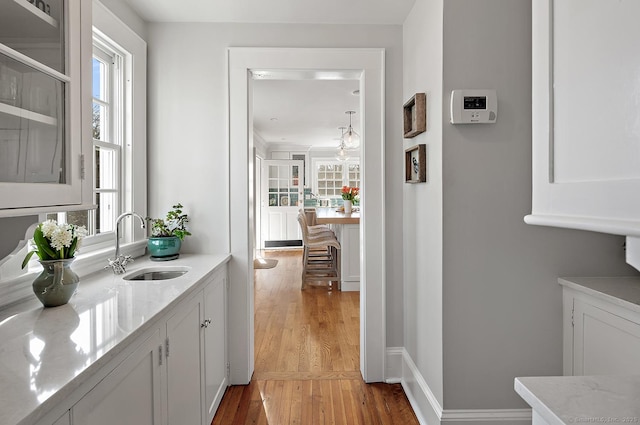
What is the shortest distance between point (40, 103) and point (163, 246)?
123cm

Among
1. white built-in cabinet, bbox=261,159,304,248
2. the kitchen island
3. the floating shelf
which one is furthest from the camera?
white built-in cabinet, bbox=261,159,304,248

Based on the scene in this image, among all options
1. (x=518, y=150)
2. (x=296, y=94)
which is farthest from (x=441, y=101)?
(x=296, y=94)

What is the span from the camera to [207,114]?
2432mm

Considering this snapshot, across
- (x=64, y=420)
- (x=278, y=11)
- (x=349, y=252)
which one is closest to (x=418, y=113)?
(x=278, y=11)

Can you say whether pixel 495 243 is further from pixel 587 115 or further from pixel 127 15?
pixel 127 15

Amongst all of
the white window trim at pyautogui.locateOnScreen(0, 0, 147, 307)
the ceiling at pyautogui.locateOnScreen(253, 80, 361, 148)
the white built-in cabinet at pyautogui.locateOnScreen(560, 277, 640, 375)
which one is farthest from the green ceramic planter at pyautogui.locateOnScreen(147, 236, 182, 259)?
the ceiling at pyautogui.locateOnScreen(253, 80, 361, 148)

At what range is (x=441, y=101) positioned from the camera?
5.78 ft

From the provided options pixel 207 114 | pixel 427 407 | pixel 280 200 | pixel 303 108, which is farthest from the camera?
pixel 280 200

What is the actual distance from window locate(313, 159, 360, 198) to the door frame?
6.29 meters

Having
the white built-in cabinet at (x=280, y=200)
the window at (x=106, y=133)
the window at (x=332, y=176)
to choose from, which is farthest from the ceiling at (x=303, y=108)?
the window at (x=106, y=133)

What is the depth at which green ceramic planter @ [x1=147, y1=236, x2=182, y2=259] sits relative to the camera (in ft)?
7.24

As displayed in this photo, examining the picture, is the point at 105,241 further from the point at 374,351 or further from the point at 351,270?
the point at 351,270

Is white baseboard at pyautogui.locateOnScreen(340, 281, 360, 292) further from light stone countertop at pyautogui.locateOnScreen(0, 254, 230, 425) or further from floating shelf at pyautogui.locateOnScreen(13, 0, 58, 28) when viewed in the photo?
floating shelf at pyautogui.locateOnScreen(13, 0, 58, 28)

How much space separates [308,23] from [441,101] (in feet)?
3.85
